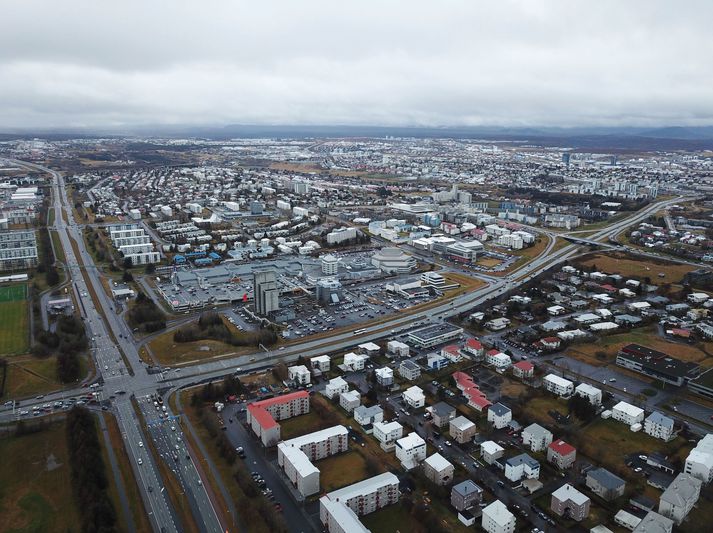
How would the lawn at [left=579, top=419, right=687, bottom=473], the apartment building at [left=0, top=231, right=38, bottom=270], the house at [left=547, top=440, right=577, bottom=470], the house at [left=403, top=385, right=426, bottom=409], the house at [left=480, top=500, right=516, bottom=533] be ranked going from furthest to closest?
the apartment building at [left=0, top=231, right=38, bottom=270]
the house at [left=403, top=385, right=426, bottom=409]
the lawn at [left=579, top=419, right=687, bottom=473]
the house at [left=547, top=440, right=577, bottom=470]
the house at [left=480, top=500, right=516, bottom=533]

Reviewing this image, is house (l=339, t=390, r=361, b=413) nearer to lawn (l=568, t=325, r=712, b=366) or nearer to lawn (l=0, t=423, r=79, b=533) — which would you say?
lawn (l=0, t=423, r=79, b=533)

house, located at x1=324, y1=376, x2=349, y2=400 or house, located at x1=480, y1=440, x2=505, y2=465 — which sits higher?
house, located at x1=324, y1=376, x2=349, y2=400

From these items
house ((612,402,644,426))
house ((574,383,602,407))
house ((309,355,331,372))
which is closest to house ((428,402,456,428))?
house ((574,383,602,407))

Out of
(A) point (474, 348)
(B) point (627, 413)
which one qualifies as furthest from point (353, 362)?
(B) point (627, 413)

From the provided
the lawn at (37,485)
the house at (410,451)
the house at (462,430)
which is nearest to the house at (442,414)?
the house at (462,430)

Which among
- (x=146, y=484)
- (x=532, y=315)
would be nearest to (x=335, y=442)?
(x=146, y=484)

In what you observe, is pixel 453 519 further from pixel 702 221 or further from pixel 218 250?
pixel 702 221
